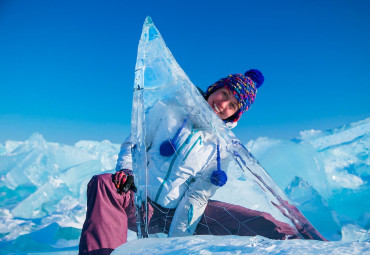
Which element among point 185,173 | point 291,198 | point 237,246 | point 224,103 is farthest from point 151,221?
point 291,198

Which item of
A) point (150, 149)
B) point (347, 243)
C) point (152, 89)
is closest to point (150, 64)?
point (152, 89)

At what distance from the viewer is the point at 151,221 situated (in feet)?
3.45

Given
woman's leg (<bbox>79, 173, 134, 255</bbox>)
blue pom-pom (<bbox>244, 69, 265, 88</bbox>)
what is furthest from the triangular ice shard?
blue pom-pom (<bbox>244, 69, 265, 88</bbox>)

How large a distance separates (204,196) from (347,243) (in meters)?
0.52

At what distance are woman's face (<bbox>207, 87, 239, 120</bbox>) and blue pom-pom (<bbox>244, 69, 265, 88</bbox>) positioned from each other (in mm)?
374

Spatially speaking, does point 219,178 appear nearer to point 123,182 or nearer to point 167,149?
point 167,149

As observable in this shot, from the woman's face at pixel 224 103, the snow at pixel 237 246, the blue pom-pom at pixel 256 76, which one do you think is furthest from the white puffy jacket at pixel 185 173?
the blue pom-pom at pixel 256 76

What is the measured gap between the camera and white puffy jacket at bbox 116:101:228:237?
Result: 39.8 inches

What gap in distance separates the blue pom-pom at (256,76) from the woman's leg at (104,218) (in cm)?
119

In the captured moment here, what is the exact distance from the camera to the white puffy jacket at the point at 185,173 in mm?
1010

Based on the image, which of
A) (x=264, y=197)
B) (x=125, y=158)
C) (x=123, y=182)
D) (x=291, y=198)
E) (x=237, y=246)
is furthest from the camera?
(x=291, y=198)

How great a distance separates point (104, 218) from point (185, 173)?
0.40m

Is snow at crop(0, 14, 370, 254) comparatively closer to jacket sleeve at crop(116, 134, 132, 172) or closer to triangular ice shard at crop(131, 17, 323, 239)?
triangular ice shard at crop(131, 17, 323, 239)

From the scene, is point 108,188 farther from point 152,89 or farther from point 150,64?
point 150,64
